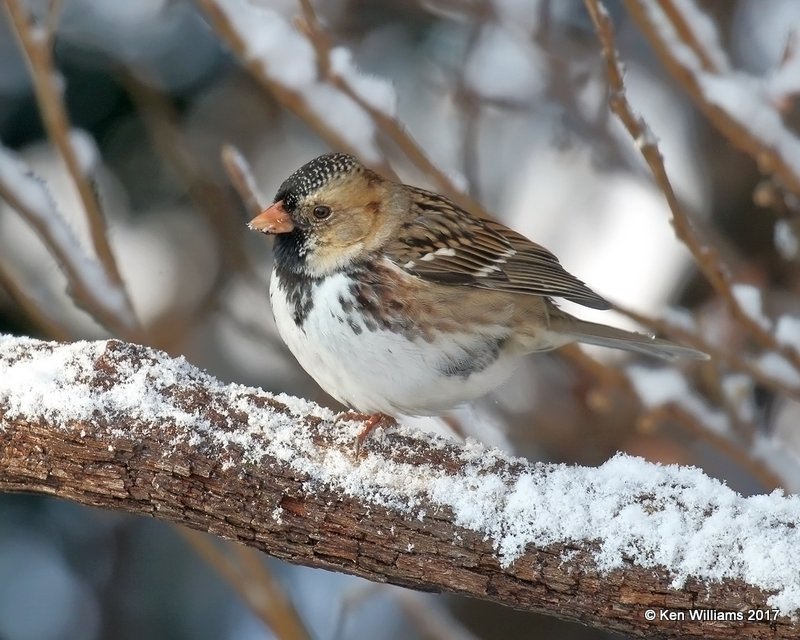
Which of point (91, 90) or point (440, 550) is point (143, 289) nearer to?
point (91, 90)

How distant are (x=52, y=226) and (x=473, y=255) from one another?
116cm

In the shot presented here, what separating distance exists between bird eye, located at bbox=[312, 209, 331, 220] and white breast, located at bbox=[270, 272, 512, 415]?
0.63 ft

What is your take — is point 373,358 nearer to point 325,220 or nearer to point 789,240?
point 325,220

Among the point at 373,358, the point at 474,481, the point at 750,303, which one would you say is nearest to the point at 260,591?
the point at 373,358

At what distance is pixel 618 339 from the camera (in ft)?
9.62

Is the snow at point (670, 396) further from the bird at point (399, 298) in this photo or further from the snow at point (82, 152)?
the snow at point (82, 152)

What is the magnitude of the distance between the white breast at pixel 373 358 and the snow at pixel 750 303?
0.68 meters

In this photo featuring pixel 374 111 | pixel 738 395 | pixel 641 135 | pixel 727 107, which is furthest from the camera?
pixel 738 395

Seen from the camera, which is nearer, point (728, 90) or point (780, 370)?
point (728, 90)

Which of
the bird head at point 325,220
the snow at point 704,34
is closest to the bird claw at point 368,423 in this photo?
the bird head at point 325,220

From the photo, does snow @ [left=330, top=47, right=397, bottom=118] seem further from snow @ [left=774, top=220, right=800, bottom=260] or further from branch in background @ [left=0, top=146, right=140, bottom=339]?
snow @ [left=774, top=220, right=800, bottom=260]

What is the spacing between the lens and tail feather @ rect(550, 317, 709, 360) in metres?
2.91

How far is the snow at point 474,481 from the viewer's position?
2010 mm

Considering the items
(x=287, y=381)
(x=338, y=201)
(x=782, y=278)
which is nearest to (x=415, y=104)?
(x=287, y=381)
